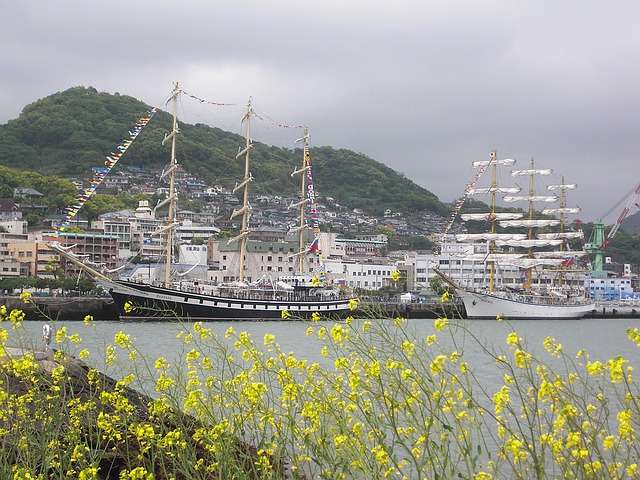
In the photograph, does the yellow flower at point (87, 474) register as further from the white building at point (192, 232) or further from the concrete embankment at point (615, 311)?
the white building at point (192, 232)

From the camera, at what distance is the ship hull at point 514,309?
74188 mm

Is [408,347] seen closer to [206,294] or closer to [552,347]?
[552,347]

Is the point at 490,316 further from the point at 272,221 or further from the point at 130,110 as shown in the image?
the point at 130,110

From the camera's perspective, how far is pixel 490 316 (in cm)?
7406

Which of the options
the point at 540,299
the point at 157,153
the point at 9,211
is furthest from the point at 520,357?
the point at 157,153

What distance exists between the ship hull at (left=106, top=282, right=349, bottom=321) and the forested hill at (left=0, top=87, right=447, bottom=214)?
7682cm

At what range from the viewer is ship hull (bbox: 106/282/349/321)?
53125 mm

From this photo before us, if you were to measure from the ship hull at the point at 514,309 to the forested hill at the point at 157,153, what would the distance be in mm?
72346

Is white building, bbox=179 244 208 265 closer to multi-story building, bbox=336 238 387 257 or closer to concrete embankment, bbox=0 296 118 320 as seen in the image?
multi-story building, bbox=336 238 387 257

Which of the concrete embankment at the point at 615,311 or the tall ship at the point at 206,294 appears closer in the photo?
the tall ship at the point at 206,294

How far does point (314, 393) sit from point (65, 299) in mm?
52913

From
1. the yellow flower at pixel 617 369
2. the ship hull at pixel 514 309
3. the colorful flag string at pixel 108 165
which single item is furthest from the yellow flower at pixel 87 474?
the ship hull at pixel 514 309

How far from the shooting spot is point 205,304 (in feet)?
182

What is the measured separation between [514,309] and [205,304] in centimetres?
3246
